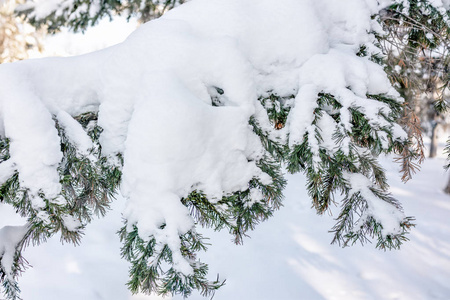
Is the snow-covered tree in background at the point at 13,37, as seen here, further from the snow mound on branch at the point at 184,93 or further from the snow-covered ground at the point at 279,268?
the snow mound on branch at the point at 184,93

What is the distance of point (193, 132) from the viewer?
984mm

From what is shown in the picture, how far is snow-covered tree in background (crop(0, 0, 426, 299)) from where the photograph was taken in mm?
964

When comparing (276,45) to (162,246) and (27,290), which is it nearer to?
(162,246)

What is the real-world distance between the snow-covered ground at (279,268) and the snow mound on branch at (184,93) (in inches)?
114

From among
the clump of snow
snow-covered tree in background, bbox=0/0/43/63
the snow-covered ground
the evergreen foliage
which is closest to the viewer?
the clump of snow

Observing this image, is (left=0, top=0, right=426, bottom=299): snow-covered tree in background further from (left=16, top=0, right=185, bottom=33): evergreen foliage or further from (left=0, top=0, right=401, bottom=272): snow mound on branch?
(left=16, top=0, right=185, bottom=33): evergreen foliage

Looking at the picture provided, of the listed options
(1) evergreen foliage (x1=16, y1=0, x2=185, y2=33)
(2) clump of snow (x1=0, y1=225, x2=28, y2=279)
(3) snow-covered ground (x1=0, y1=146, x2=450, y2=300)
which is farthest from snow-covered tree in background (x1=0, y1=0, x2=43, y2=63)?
(2) clump of snow (x1=0, y1=225, x2=28, y2=279)

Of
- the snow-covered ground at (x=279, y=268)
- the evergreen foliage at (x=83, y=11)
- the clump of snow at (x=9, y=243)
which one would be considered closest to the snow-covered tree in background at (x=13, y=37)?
the evergreen foliage at (x=83, y=11)

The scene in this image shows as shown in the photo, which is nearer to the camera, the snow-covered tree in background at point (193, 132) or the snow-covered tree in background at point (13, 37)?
the snow-covered tree in background at point (193, 132)

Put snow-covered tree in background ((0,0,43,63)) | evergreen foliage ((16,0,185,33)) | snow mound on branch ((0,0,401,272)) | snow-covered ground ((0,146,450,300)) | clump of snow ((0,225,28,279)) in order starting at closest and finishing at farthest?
snow mound on branch ((0,0,401,272)) → clump of snow ((0,225,28,279)) → evergreen foliage ((16,0,185,33)) → snow-covered ground ((0,146,450,300)) → snow-covered tree in background ((0,0,43,63))

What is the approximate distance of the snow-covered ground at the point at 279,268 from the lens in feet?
11.1

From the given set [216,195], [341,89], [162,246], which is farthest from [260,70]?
[162,246]

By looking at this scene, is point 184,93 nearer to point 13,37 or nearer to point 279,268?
point 279,268

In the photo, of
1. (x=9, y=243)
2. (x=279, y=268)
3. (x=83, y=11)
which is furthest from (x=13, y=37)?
(x=279, y=268)
